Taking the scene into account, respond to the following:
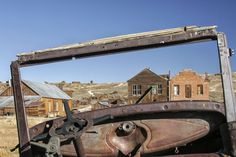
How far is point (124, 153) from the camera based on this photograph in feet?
9.37

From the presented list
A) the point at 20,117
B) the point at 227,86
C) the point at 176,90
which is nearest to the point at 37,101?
the point at 176,90

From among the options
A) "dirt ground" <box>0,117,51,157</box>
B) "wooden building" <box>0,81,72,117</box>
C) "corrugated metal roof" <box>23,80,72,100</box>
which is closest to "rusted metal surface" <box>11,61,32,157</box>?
"dirt ground" <box>0,117,51,157</box>

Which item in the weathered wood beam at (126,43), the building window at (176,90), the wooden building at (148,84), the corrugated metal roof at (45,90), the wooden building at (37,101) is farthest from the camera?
the wooden building at (148,84)

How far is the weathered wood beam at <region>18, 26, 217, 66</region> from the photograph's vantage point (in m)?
2.77

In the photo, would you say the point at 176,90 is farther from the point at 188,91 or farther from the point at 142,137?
the point at 142,137

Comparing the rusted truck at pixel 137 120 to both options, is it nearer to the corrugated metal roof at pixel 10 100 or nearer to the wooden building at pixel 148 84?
the corrugated metal roof at pixel 10 100

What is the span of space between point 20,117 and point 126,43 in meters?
0.90

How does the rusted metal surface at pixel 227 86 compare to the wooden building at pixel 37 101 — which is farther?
the wooden building at pixel 37 101

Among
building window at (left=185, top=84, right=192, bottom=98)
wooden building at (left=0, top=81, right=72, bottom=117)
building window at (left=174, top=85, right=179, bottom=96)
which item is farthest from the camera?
wooden building at (left=0, top=81, right=72, bottom=117)

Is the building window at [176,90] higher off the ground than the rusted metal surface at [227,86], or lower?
higher

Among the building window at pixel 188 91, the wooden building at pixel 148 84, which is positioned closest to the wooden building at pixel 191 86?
the building window at pixel 188 91

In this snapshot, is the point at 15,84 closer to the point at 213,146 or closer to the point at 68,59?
the point at 68,59

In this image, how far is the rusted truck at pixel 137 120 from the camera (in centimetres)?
267

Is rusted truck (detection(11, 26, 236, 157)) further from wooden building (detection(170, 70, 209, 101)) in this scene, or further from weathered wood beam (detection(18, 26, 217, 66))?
wooden building (detection(170, 70, 209, 101))
